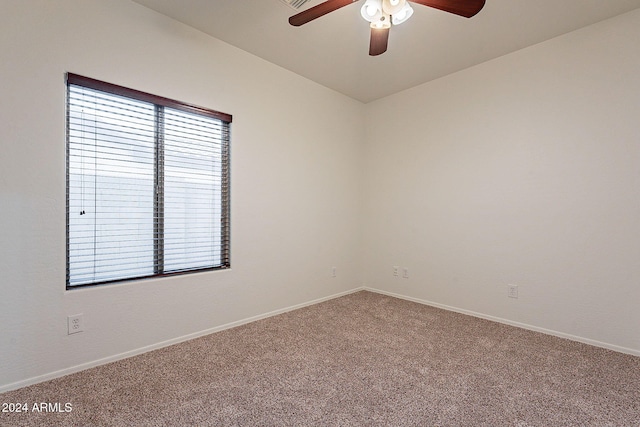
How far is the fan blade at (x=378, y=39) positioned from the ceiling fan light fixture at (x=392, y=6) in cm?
14

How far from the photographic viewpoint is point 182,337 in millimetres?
2615

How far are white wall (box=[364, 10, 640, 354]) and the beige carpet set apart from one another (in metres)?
0.49

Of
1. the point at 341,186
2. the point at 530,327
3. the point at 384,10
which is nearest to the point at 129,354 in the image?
the point at 341,186

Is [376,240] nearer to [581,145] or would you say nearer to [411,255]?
[411,255]

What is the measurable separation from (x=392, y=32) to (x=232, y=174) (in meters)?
1.96

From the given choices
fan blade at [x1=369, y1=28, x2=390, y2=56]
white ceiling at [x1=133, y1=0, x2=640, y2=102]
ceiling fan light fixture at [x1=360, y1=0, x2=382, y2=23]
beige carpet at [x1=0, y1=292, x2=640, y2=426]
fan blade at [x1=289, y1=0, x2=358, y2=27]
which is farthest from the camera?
white ceiling at [x1=133, y1=0, x2=640, y2=102]

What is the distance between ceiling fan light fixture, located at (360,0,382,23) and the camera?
193 centimetres

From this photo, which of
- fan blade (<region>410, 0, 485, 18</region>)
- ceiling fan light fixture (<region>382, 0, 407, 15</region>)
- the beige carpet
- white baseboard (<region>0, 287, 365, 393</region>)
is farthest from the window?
fan blade (<region>410, 0, 485, 18</region>)

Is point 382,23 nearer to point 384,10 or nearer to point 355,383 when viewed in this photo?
point 384,10

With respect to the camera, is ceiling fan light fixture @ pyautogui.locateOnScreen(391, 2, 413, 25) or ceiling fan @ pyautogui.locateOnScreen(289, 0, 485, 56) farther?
ceiling fan light fixture @ pyautogui.locateOnScreen(391, 2, 413, 25)

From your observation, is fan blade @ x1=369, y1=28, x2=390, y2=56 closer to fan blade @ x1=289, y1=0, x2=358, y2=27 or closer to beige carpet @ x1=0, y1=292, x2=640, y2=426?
fan blade @ x1=289, y1=0, x2=358, y2=27

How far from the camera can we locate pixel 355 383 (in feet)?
6.48

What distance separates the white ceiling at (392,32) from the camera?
2.38m

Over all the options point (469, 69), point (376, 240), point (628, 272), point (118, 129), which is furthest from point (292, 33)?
point (628, 272)
